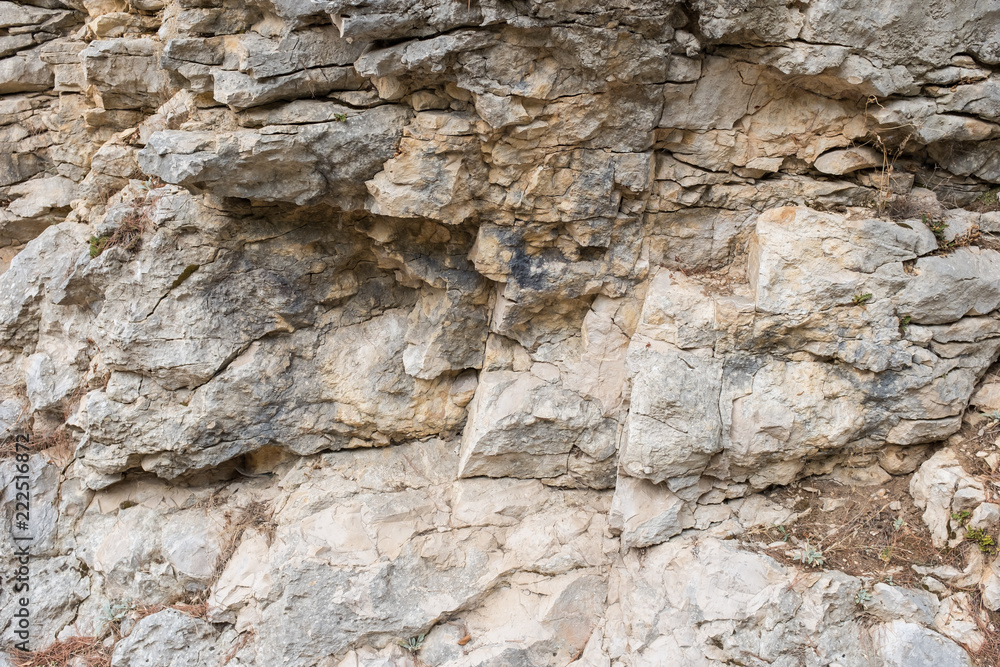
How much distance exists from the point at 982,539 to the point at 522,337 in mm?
3795

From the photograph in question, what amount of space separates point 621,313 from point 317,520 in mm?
3371

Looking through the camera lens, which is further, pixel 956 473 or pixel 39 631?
pixel 39 631

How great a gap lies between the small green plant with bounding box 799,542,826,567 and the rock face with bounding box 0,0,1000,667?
25mm

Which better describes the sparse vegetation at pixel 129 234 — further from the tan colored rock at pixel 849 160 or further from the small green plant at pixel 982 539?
the small green plant at pixel 982 539

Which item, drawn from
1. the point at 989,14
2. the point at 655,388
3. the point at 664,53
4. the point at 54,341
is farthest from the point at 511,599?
the point at 989,14

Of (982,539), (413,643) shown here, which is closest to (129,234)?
(413,643)

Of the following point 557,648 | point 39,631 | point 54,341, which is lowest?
point 39,631

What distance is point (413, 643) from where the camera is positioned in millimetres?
5121

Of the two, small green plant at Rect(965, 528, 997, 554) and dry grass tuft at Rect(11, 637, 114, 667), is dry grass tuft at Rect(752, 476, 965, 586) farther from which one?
dry grass tuft at Rect(11, 637, 114, 667)

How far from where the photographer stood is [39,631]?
586 centimetres

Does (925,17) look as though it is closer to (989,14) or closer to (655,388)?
(989,14)

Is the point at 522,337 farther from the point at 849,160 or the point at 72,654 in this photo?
the point at 72,654

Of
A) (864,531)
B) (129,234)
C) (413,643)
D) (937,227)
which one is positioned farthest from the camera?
(129,234)

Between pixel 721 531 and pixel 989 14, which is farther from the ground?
pixel 989 14
